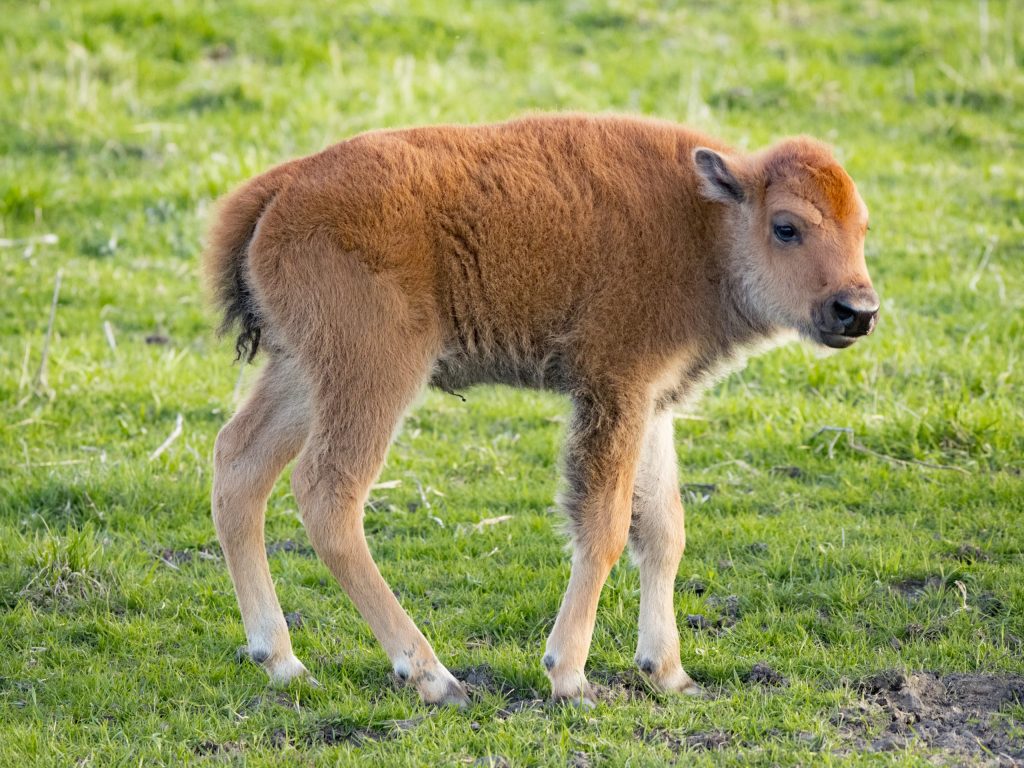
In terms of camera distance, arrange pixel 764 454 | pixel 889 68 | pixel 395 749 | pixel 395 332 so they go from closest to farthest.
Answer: pixel 395 749 < pixel 395 332 < pixel 764 454 < pixel 889 68

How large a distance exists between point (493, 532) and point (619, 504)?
4.54 feet

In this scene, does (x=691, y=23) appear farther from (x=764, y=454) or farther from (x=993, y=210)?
(x=764, y=454)

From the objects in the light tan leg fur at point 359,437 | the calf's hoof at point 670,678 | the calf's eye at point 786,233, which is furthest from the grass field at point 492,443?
the calf's eye at point 786,233

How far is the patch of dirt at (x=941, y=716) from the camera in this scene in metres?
4.75

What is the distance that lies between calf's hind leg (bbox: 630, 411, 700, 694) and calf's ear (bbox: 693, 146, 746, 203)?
942mm

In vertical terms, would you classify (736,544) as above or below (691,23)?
below

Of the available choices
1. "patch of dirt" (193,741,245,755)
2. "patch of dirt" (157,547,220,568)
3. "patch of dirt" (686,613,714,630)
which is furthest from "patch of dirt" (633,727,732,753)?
"patch of dirt" (157,547,220,568)

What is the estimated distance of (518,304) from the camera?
554cm

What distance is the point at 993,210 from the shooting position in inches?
425

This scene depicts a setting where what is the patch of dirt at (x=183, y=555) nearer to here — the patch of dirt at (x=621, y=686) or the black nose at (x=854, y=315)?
the patch of dirt at (x=621, y=686)

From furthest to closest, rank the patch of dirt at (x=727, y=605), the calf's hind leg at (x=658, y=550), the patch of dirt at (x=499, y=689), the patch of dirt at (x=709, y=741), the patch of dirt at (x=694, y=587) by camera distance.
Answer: the patch of dirt at (x=694, y=587)
the patch of dirt at (x=727, y=605)
the calf's hind leg at (x=658, y=550)
the patch of dirt at (x=499, y=689)
the patch of dirt at (x=709, y=741)

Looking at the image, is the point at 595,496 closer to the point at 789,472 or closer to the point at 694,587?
the point at 694,587

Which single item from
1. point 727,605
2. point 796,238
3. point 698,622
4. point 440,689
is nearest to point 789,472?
point 727,605

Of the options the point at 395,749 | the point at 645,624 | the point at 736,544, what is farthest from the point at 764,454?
the point at 395,749
